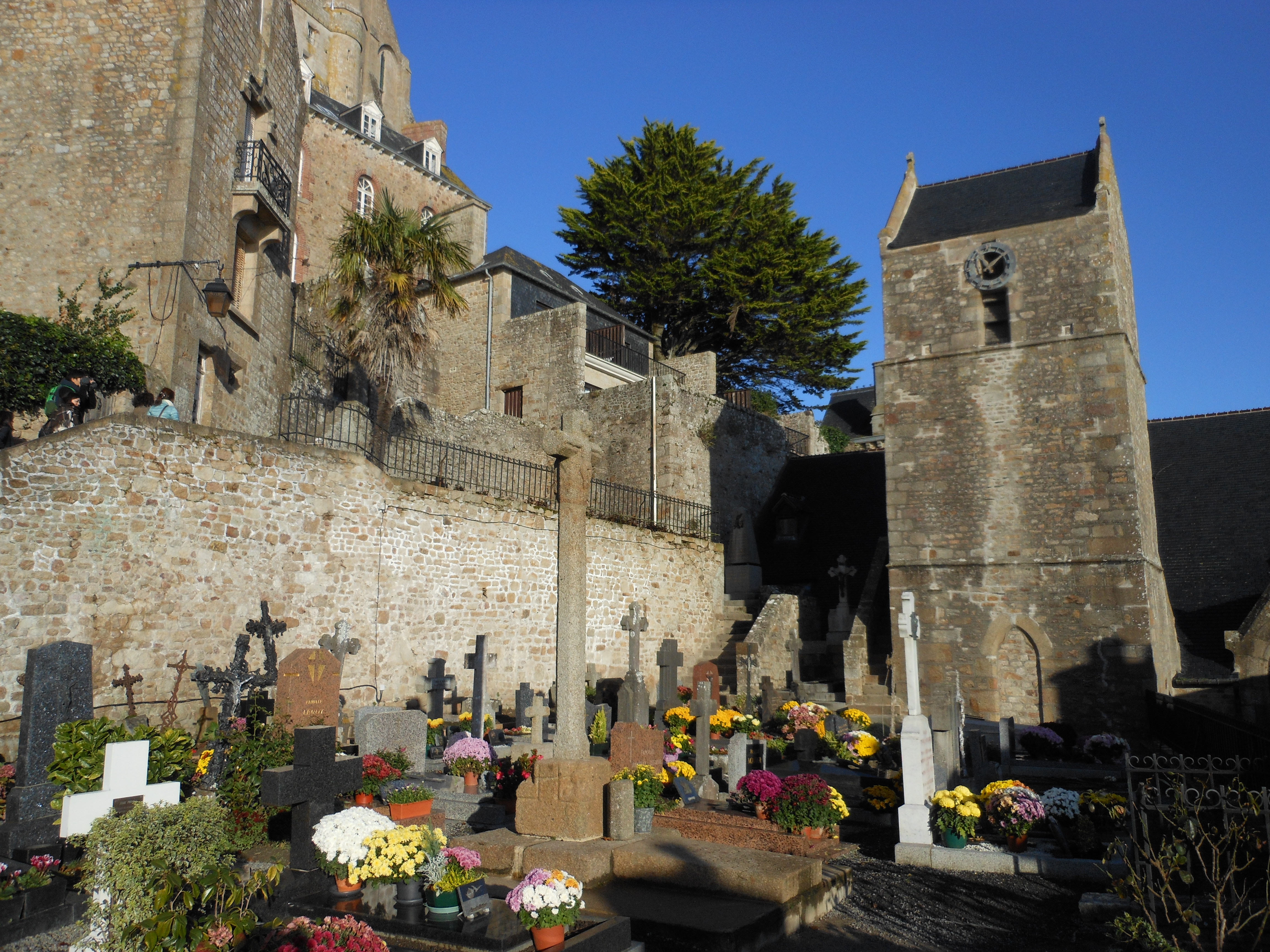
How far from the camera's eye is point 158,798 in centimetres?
729

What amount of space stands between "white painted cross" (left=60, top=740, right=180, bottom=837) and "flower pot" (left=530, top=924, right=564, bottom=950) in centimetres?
356

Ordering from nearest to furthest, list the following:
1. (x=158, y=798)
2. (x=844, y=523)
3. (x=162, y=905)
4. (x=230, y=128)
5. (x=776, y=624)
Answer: (x=162, y=905) < (x=158, y=798) < (x=230, y=128) < (x=776, y=624) < (x=844, y=523)

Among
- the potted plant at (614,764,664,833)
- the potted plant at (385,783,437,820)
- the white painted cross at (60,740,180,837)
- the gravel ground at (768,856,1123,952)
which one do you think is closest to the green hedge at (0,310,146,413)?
the white painted cross at (60,740,180,837)

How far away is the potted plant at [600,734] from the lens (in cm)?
1286

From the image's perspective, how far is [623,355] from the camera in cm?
2900

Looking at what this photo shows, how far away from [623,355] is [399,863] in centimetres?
2393

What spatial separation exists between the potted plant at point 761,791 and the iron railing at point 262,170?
1334 centimetres

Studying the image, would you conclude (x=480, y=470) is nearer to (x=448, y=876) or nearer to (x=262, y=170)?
(x=262, y=170)

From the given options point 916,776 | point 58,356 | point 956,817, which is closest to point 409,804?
point 916,776

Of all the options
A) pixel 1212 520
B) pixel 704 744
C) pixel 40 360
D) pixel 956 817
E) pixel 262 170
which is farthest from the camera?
pixel 1212 520

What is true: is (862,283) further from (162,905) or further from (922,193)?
(162,905)

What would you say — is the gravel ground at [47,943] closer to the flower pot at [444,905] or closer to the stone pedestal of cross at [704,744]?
the flower pot at [444,905]

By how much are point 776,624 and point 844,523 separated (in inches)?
203

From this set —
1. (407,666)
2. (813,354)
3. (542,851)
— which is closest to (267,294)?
(407,666)
